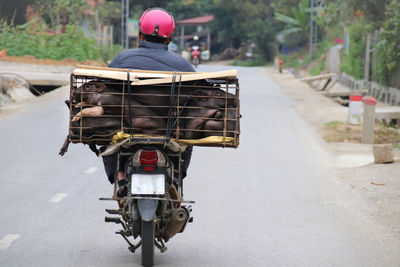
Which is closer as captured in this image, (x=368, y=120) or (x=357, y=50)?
(x=368, y=120)

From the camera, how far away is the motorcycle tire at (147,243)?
195 inches

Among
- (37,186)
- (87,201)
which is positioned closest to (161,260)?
(87,201)

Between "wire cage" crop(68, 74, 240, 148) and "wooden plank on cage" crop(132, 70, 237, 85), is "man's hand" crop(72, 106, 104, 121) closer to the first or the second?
"wire cage" crop(68, 74, 240, 148)

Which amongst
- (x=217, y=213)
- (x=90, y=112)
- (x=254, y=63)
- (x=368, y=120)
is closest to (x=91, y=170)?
(x=217, y=213)

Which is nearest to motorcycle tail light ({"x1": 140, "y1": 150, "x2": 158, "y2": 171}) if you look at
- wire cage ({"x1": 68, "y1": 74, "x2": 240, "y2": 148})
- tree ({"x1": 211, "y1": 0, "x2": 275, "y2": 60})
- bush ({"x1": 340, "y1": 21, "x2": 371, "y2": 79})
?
wire cage ({"x1": 68, "y1": 74, "x2": 240, "y2": 148})

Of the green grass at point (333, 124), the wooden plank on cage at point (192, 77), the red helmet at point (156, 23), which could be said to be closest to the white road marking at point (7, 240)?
the wooden plank on cage at point (192, 77)

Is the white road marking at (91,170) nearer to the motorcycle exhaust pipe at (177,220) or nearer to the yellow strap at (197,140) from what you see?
the motorcycle exhaust pipe at (177,220)

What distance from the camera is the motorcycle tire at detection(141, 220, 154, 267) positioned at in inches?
195

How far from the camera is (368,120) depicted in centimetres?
1373

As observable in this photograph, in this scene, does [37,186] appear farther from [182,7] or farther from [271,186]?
[182,7]

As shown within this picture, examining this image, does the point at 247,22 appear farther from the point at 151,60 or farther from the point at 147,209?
the point at 147,209

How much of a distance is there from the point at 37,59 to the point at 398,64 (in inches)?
692

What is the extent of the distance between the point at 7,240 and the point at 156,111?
2.00 metres

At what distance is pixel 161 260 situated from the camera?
560 cm
